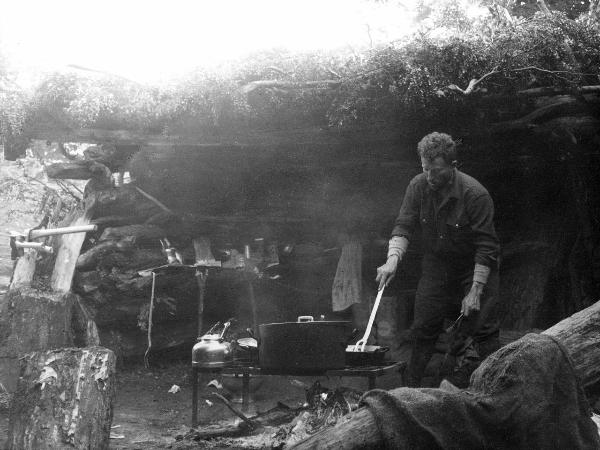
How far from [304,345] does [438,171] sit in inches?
75.3

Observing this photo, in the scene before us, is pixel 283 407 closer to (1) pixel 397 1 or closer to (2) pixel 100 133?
(2) pixel 100 133

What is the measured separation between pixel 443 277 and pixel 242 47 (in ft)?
11.2

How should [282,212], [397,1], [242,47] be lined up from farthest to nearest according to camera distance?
[397,1], [282,212], [242,47]

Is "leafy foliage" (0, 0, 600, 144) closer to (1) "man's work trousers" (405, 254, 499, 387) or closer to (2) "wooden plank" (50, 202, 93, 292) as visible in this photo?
(2) "wooden plank" (50, 202, 93, 292)

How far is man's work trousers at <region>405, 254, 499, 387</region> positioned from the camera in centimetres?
530

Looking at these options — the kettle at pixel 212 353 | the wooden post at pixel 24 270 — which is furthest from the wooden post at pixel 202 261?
the wooden post at pixel 24 270

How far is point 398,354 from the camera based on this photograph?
7.69 metres

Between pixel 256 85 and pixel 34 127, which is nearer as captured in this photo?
pixel 256 85

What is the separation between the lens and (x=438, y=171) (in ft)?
17.9

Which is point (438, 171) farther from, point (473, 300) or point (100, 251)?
point (100, 251)

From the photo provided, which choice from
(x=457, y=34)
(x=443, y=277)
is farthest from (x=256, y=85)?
(x=443, y=277)

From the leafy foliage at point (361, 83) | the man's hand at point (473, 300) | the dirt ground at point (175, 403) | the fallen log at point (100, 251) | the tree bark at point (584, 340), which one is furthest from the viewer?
the fallen log at point (100, 251)

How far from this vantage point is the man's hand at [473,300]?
5152mm

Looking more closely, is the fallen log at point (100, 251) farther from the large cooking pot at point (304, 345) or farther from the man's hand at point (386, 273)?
the man's hand at point (386, 273)
